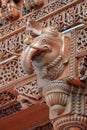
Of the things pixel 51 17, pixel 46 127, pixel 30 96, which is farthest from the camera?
pixel 46 127

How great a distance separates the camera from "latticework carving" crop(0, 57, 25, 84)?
3.95 meters

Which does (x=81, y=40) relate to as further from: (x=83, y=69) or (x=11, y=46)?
(x=11, y=46)

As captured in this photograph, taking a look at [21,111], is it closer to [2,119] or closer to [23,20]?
[2,119]

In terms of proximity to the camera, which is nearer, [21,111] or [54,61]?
[54,61]

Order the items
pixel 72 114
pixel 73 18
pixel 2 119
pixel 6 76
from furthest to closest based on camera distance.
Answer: pixel 2 119
pixel 6 76
pixel 73 18
pixel 72 114

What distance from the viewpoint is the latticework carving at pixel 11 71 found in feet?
13.0

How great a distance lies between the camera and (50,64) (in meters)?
3.56

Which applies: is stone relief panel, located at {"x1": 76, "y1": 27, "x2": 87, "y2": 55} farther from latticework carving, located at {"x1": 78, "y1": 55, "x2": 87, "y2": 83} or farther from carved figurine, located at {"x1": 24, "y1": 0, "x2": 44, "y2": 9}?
carved figurine, located at {"x1": 24, "y1": 0, "x2": 44, "y2": 9}

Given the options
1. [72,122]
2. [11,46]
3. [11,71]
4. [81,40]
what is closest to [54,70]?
[81,40]

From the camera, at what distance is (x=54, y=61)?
355 cm

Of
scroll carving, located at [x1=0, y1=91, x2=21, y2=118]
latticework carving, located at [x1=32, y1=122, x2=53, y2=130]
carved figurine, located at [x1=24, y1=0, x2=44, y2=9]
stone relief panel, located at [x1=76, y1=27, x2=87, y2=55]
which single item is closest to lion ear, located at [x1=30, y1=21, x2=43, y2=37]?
stone relief panel, located at [x1=76, y1=27, x2=87, y2=55]

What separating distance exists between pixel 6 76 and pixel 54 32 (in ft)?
1.97

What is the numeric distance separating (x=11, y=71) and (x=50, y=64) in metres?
0.54

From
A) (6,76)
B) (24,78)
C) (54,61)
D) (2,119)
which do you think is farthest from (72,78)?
(2,119)
